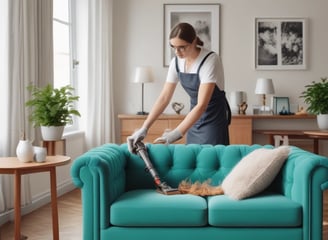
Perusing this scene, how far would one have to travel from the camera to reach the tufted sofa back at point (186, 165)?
3.38m

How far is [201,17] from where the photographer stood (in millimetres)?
6844

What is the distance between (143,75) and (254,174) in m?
3.85

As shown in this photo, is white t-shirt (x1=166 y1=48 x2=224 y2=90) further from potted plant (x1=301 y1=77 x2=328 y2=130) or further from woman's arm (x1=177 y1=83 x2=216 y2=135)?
potted plant (x1=301 y1=77 x2=328 y2=130)

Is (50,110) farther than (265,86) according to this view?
No

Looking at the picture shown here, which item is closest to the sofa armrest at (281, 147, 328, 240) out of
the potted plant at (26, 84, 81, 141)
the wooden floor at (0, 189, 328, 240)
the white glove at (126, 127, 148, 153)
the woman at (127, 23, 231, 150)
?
the woman at (127, 23, 231, 150)

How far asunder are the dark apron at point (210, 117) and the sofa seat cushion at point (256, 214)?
2.43 feet

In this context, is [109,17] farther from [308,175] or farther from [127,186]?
[308,175]

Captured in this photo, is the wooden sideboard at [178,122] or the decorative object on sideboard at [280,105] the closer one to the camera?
the wooden sideboard at [178,122]

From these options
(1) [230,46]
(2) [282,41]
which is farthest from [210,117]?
(2) [282,41]

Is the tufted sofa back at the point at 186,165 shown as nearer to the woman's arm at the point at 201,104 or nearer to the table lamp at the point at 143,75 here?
the woman's arm at the point at 201,104

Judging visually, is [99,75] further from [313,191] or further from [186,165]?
[313,191]

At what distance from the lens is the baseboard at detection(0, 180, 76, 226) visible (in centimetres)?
422

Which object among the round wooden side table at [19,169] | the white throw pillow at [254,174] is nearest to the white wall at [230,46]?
the round wooden side table at [19,169]

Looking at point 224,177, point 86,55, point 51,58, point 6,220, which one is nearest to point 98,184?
point 224,177
